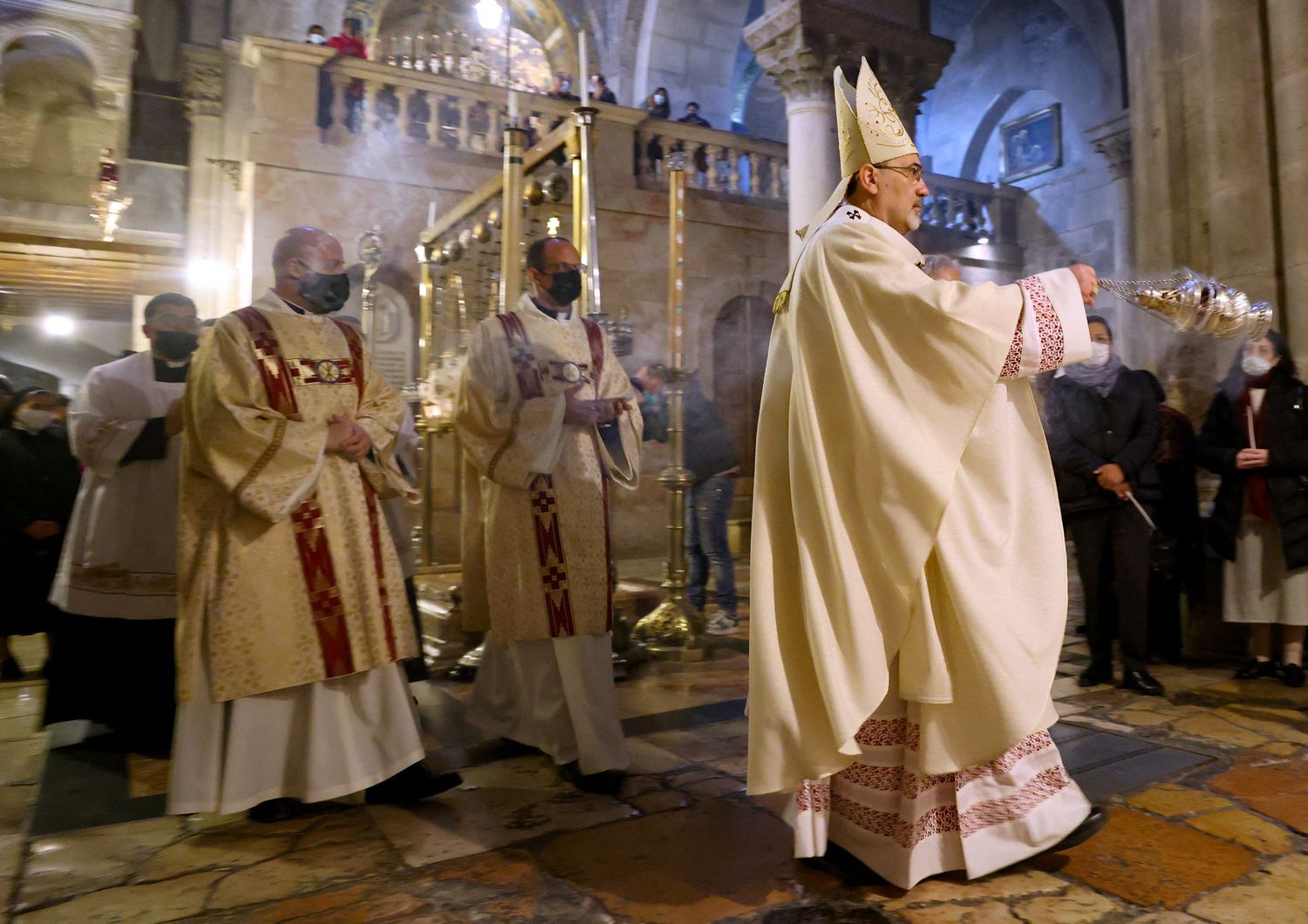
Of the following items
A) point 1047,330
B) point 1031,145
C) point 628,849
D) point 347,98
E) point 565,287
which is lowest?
point 628,849

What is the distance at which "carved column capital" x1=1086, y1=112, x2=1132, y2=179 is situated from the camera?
483 inches

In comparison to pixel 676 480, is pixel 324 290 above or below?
above

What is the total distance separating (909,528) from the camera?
82.0 inches

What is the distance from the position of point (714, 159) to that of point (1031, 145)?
7.01 meters

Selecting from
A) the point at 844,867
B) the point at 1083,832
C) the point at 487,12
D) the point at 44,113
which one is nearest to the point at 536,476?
the point at 844,867

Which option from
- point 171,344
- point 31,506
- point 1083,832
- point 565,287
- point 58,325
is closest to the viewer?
point 1083,832

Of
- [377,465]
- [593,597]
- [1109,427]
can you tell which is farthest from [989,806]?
[1109,427]

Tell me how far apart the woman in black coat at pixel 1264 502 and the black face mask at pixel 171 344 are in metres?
4.46

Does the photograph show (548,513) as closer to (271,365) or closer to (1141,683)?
(271,365)

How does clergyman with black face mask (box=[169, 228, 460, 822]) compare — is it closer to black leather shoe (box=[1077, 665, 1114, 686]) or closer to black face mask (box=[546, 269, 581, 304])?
black face mask (box=[546, 269, 581, 304])

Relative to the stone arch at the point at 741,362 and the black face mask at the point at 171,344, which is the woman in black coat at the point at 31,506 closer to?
the black face mask at the point at 171,344

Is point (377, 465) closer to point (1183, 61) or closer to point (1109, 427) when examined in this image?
point (1109, 427)

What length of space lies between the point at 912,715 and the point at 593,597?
1.21 m

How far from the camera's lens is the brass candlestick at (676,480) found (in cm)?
495
